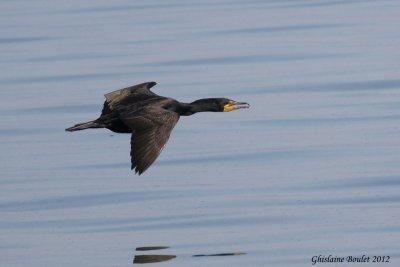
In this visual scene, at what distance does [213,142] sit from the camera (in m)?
15.8

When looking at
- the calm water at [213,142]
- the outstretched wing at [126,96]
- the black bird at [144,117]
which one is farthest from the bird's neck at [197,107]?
the calm water at [213,142]

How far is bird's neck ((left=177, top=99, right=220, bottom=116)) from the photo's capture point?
14.1 metres

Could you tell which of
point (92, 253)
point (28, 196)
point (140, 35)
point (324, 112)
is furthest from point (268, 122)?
point (140, 35)

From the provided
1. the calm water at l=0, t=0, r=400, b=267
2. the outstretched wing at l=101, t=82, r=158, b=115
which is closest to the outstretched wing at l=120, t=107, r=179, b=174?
the calm water at l=0, t=0, r=400, b=267

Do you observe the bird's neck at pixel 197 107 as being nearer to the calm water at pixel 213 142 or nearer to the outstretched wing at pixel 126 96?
the outstretched wing at pixel 126 96

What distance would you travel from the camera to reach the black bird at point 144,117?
12.6 m

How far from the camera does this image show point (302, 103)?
17422mm

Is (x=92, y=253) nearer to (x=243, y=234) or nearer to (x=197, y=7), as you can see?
(x=243, y=234)

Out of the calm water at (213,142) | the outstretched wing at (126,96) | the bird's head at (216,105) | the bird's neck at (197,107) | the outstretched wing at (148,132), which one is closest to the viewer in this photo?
the calm water at (213,142)

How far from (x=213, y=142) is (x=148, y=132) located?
117 inches

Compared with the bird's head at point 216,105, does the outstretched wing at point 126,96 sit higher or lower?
higher

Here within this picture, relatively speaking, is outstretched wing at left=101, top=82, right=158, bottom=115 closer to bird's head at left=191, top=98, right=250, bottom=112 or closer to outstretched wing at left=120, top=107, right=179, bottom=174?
bird's head at left=191, top=98, right=250, bottom=112

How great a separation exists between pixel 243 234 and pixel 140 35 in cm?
1104

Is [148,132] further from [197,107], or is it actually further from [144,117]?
[197,107]
